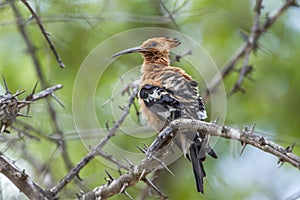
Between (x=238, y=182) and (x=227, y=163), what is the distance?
266mm

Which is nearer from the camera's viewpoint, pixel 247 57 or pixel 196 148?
pixel 196 148

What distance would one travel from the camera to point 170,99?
3854 mm

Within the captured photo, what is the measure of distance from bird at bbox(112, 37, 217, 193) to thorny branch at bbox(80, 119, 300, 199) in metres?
0.31

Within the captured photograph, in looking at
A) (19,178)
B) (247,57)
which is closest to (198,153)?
(19,178)

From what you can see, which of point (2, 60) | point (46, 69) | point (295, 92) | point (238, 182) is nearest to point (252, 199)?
point (238, 182)

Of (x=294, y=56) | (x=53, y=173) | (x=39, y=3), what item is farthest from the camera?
(x=294, y=56)

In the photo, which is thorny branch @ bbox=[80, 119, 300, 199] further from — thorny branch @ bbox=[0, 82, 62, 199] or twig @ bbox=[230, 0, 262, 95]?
twig @ bbox=[230, 0, 262, 95]

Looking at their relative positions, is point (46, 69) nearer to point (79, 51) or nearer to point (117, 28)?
point (79, 51)

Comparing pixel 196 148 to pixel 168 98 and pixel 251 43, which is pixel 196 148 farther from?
pixel 251 43

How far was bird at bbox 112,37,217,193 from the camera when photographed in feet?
12.0

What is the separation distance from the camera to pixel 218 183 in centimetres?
589

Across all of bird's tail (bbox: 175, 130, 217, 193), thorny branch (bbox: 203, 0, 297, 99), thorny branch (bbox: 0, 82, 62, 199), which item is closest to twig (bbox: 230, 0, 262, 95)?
thorny branch (bbox: 203, 0, 297, 99)

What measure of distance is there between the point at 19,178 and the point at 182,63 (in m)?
3.29

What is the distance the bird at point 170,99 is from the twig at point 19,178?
0.93m
